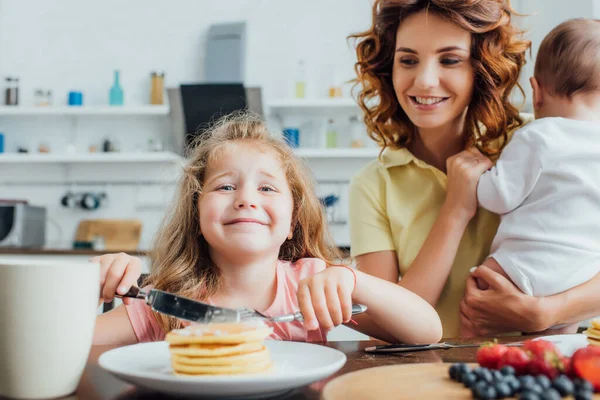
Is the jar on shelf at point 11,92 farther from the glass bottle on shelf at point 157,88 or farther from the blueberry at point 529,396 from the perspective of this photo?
the blueberry at point 529,396

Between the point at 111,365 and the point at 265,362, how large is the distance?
0.15m

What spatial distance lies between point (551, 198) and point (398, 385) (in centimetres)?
97

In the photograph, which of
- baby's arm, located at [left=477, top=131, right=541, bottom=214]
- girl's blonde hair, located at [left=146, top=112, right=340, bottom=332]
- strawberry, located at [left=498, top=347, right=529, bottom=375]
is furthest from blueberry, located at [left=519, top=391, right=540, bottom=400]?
baby's arm, located at [left=477, top=131, right=541, bottom=214]

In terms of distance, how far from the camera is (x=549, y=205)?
4.79 ft

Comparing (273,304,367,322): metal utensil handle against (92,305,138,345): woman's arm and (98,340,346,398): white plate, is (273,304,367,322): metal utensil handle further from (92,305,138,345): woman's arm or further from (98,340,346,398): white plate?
(92,305,138,345): woman's arm

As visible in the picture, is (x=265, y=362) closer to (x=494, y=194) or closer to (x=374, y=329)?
(x=374, y=329)

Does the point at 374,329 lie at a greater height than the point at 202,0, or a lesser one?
lesser

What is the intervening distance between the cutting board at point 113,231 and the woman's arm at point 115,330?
3.41 meters

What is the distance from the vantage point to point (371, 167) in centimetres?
173

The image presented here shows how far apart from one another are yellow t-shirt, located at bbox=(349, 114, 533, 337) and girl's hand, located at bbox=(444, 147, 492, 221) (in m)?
0.10

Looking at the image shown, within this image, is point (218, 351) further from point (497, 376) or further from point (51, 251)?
point (51, 251)

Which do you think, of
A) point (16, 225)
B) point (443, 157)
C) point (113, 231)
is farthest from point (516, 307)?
point (113, 231)

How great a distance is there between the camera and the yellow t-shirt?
1591mm

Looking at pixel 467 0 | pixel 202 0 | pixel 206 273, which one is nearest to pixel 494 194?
pixel 467 0
